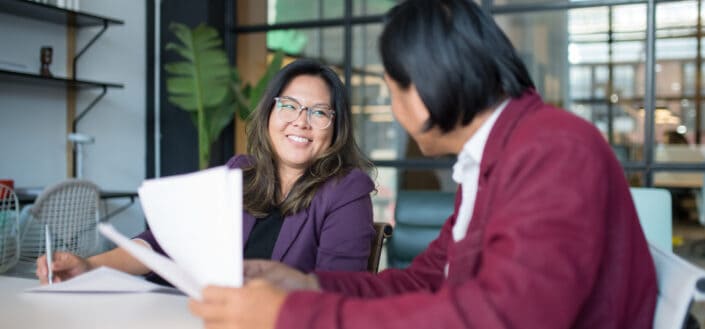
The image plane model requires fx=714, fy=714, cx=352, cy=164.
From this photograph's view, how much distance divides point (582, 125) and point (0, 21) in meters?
4.04

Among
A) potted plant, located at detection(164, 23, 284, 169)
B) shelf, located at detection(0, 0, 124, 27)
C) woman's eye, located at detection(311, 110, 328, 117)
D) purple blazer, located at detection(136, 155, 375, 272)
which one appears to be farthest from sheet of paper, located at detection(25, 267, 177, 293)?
potted plant, located at detection(164, 23, 284, 169)

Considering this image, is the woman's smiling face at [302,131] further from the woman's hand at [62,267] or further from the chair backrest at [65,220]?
the chair backrest at [65,220]

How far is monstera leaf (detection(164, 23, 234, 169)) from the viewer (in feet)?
14.8

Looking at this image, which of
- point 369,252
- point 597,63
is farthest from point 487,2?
point 369,252

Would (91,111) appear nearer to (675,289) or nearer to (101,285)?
(101,285)

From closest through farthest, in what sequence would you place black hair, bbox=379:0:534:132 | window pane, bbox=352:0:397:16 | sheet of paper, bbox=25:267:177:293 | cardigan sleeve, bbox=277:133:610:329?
cardigan sleeve, bbox=277:133:610:329 < black hair, bbox=379:0:534:132 < sheet of paper, bbox=25:267:177:293 < window pane, bbox=352:0:397:16

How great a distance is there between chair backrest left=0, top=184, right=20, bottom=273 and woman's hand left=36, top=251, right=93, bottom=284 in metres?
1.64

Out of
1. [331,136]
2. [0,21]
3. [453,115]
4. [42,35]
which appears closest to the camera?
[453,115]

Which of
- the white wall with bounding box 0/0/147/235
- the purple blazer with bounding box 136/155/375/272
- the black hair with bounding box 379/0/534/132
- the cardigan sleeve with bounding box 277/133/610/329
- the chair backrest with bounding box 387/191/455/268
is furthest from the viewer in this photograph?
the white wall with bounding box 0/0/147/235

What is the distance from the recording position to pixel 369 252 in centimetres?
170

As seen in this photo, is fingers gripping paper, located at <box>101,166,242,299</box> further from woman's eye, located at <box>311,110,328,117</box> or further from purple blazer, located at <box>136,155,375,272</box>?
woman's eye, located at <box>311,110,328,117</box>

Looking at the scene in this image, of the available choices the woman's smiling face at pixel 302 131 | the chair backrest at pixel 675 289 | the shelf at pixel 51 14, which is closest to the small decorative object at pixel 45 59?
the shelf at pixel 51 14

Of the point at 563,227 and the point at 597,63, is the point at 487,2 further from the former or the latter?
the point at 563,227

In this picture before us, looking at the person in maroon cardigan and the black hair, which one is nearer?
the person in maroon cardigan
